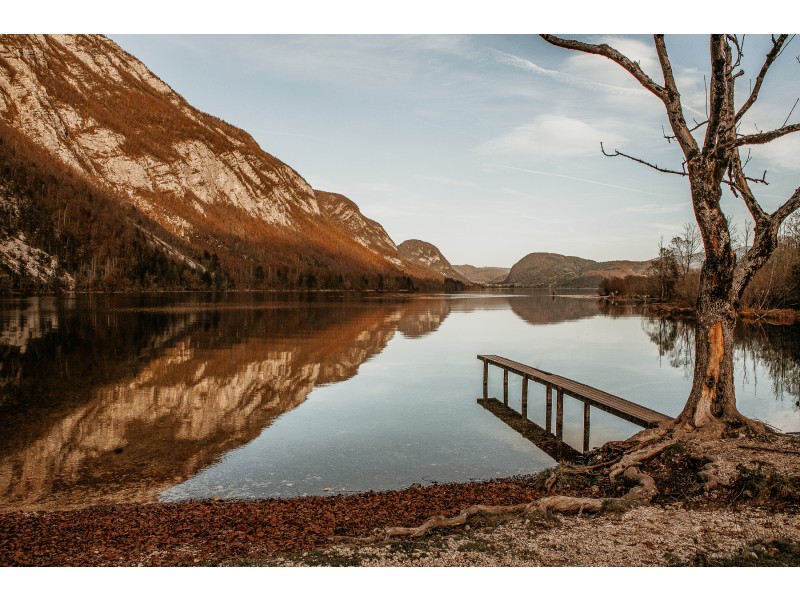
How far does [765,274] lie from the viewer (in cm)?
6034

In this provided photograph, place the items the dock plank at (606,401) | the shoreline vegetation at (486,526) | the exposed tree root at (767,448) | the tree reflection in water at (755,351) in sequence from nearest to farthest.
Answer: the shoreline vegetation at (486,526), the exposed tree root at (767,448), the dock plank at (606,401), the tree reflection in water at (755,351)

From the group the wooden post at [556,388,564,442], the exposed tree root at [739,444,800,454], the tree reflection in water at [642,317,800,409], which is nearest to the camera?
the exposed tree root at [739,444,800,454]


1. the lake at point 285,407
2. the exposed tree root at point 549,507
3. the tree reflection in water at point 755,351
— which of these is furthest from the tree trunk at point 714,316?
the tree reflection in water at point 755,351

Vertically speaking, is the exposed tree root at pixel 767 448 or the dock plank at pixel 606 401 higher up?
the exposed tree root at pixel 767 448

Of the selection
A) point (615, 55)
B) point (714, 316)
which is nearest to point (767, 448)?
point (714, 316)

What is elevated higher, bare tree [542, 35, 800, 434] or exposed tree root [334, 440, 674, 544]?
bare tree [542, 35, 800, 434]

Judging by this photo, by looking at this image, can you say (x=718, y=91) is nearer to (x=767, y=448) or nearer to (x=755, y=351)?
(x=767, y=448)

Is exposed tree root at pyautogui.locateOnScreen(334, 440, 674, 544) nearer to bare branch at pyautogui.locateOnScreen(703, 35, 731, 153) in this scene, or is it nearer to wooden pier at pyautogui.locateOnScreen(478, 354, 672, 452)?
wooden pier at pyautogui.locateOnScreen(478, 354, 672, 452)

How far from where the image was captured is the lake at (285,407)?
1209cm

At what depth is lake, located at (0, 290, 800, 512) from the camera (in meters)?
12.1

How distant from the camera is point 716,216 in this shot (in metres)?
11.3

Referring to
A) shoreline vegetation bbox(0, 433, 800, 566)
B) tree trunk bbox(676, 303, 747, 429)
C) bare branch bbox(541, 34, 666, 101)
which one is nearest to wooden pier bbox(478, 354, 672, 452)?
tree trunk bbox(676, 303, 747, 429)

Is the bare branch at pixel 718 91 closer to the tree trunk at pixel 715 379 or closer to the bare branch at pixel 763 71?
the bare branch at pixel 763 71

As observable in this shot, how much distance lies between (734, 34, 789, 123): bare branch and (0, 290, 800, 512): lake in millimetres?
7991
